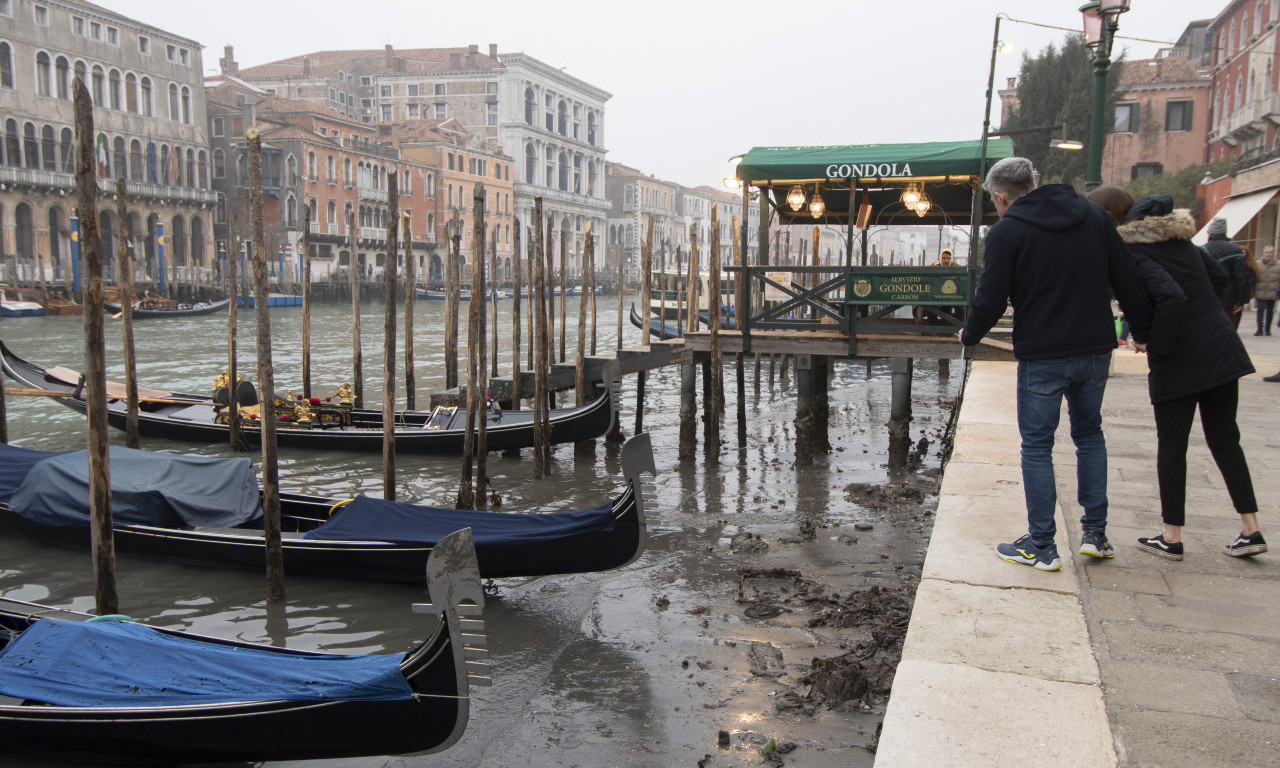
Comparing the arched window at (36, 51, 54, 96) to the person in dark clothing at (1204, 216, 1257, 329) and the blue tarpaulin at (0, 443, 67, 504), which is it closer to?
the blue tarpaulin at (0, 443, 67, 504)

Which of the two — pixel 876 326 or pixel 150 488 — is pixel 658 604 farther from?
pixel 876 326

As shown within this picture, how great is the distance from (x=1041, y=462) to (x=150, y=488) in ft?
15.0

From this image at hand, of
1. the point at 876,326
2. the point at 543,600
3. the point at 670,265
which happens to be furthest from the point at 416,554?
the point at 670,265

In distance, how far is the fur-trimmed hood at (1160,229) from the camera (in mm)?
2713

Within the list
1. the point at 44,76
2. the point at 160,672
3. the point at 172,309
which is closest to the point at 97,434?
the point at 160,672

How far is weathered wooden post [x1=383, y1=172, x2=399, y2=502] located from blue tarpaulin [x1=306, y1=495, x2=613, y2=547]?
0.83 metres

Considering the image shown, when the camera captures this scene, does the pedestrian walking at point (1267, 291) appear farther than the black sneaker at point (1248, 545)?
Yes

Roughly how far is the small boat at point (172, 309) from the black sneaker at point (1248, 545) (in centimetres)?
2769

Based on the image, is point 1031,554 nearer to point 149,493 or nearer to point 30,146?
point 149,493

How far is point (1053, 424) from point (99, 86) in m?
35.8

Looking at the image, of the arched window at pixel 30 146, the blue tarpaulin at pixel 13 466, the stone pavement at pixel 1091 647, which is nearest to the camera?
the stone pavement at pixel 1091 647

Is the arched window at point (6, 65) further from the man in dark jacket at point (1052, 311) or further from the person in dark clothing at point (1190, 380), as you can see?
the person in dark clothing at point (1190, 380)

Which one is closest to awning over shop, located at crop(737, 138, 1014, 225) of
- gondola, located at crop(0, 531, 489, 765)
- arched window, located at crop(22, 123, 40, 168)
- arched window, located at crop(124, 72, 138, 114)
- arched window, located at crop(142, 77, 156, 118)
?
gondola, located at crop(0, 531, 489, 765)

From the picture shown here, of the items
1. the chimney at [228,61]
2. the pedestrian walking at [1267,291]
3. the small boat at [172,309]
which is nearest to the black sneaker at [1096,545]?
the pedestrian walking at [1267,291]
